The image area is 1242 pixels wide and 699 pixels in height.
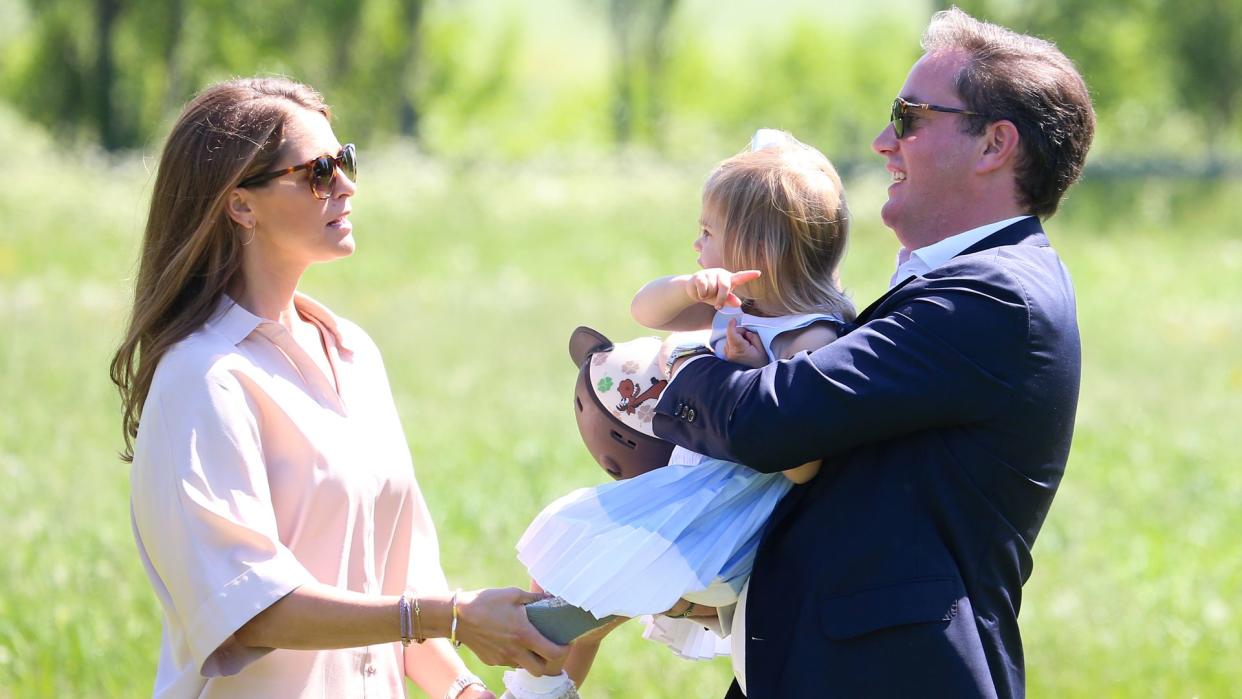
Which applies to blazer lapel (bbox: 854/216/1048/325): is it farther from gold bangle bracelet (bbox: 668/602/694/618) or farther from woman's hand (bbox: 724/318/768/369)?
gold bangle bracelet (bbox: 668/602/694/618)

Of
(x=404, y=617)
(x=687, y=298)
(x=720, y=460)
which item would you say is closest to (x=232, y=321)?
(x=404, y=617)

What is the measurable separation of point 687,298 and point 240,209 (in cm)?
106

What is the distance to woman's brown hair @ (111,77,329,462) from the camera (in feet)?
9.94

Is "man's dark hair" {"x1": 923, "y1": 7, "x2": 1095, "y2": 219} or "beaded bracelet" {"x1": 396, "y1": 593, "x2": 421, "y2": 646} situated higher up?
"man's dark hair" {"x1": 923, "y1": 7, "x2": 1095, "y2": 219}

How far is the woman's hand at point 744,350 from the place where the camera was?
2.83 metres

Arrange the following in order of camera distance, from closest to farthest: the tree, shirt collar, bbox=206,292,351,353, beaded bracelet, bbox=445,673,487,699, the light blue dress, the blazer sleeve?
the blazer sleeve < the light blue dress < shirt collar, bbox=206,292,351,353 < beaded bracelet, bbox=445,673,487,699 < the tree

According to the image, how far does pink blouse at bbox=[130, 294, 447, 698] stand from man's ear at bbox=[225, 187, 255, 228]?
0.65 ft

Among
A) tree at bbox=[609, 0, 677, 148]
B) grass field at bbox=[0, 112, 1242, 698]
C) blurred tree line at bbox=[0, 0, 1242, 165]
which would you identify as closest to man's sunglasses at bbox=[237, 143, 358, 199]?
grass field at bbox=[0, 112, 1242, 698]

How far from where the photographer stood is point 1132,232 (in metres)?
25.1

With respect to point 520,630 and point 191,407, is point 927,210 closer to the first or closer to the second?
point 520,630

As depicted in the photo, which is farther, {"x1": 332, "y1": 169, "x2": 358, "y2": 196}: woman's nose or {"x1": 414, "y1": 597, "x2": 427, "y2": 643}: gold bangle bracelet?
{"x1": 332, "y1": 169, "x2": 358, "y2": 196}: woman's nose

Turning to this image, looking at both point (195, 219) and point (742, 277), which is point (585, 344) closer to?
point (742, 277)

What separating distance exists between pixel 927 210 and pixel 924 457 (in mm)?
640

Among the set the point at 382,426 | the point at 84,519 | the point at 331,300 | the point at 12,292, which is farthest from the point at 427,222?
the point at 382,426
